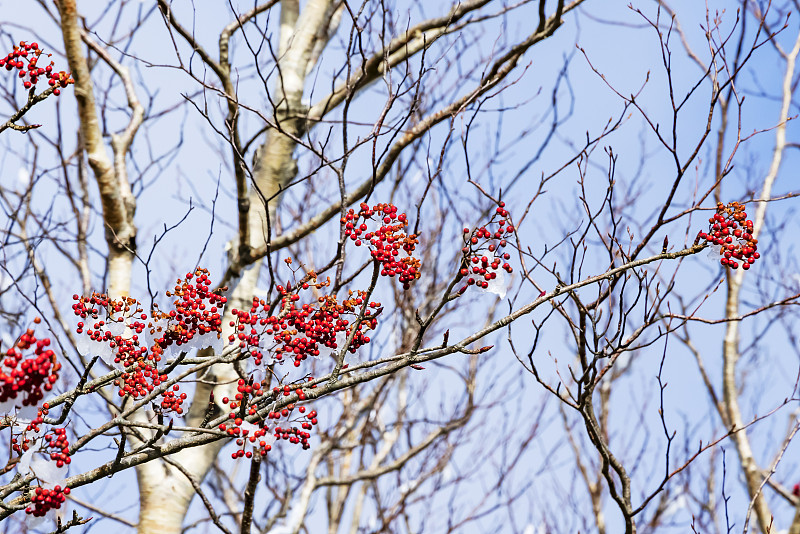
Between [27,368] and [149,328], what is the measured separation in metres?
0.50

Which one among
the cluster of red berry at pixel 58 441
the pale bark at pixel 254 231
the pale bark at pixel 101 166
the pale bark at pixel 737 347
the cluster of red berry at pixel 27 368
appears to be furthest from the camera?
the pale bark at pixel 737 347

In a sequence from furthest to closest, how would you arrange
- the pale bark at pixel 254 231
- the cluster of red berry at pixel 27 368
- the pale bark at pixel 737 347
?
the pale bark at pixel 737 347, the pale bark at pixel 254 231, the cluster of red berry at pixel 27 368

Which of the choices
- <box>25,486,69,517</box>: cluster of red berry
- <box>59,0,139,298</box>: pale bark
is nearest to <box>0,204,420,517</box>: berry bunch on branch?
<box>25,486,69,517</box>: cluster of red berry

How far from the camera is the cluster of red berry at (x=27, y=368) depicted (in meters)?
1.66

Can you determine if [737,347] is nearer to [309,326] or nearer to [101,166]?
[309,326]

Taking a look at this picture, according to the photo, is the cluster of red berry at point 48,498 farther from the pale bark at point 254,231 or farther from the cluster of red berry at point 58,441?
the pale bark at point 254,231

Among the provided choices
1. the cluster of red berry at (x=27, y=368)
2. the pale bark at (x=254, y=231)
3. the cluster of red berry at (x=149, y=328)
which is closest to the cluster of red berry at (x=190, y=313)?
the cluster of red berry at (x=149, y=328)

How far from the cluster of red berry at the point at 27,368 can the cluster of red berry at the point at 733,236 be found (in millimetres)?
1914

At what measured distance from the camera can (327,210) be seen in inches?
156

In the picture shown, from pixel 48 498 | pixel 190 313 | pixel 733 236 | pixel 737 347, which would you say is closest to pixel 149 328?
pixel 190 313

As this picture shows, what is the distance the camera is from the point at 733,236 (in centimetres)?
214

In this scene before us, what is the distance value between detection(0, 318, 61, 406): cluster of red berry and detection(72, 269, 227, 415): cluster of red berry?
0.37 meters

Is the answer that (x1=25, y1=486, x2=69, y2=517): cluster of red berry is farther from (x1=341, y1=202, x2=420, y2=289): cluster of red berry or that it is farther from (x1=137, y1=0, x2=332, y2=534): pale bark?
(x1=137, y1=0, x2=332, y2=534): pale bark

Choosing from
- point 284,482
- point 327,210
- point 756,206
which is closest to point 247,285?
point 327,210
